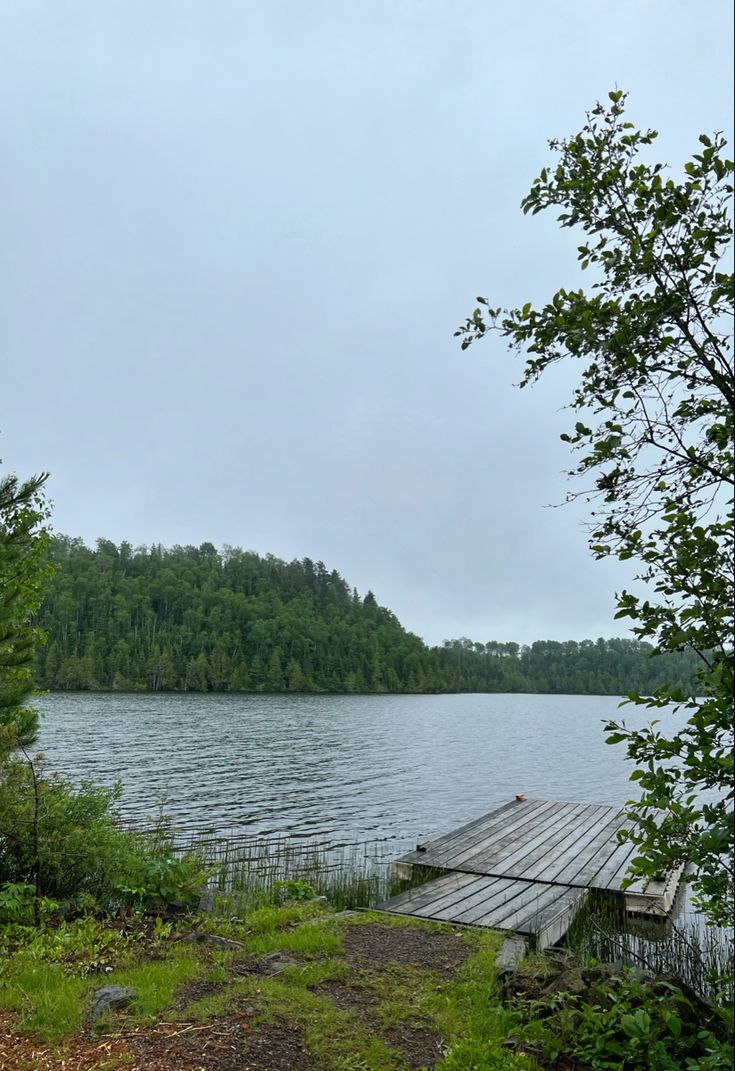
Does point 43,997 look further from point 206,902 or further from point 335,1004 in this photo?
point 206,902

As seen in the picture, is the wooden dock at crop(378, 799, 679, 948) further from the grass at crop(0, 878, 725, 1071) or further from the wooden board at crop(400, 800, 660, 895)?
the grass at crop(0, 878, 725, 1071)

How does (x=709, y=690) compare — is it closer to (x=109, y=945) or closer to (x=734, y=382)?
(x=734, y=382)

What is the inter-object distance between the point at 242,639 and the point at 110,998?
330 ft

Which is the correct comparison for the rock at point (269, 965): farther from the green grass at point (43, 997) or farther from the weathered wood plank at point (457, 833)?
the weathered wood plank at point (457, 833)

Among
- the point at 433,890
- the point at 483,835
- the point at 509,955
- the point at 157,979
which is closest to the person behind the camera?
the point at 157,979

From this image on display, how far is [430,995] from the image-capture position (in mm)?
5355

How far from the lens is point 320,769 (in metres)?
26.4

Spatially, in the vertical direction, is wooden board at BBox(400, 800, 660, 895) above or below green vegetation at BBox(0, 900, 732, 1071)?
below

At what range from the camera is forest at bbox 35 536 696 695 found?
90312mm

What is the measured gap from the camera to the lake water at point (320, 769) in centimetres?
1734

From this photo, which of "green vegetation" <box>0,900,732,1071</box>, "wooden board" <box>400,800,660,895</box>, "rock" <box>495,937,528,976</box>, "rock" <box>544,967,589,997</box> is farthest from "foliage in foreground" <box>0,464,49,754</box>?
"wooden board" <box>400,800,660,895</box>

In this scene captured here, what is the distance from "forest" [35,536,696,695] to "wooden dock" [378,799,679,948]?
6248cm

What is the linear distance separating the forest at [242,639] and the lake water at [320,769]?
3532cm

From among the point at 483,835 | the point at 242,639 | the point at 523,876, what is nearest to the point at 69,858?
the point at 523,876
